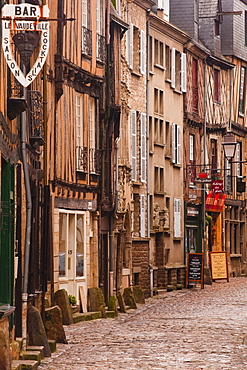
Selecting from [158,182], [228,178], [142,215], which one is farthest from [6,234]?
[228,178]

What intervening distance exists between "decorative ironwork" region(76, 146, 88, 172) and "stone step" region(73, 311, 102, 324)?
10.4 feet

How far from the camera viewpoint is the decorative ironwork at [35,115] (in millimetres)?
15258

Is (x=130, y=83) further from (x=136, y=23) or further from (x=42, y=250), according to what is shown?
(x=42, y=250)

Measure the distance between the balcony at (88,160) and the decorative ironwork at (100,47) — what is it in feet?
7.20

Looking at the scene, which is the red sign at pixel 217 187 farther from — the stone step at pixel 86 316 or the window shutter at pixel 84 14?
the stone step at pixel 86 316

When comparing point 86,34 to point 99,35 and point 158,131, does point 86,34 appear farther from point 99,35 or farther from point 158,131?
point 158,131

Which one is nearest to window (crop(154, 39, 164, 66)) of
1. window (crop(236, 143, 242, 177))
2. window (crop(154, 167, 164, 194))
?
window (crop(154, 167, 164, 194))

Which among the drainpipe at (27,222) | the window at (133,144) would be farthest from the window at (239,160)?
the drainpipe at (27,222)

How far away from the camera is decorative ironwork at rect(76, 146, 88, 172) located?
2211 cm

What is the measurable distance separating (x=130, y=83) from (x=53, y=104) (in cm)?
981

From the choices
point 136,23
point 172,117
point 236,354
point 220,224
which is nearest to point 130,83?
point 136,23

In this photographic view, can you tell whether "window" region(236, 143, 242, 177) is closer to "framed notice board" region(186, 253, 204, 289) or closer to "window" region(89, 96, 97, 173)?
"framed notice board" region(186, 253, 204, 289)

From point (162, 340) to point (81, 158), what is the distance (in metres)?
7.10

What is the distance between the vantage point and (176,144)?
3572cm
